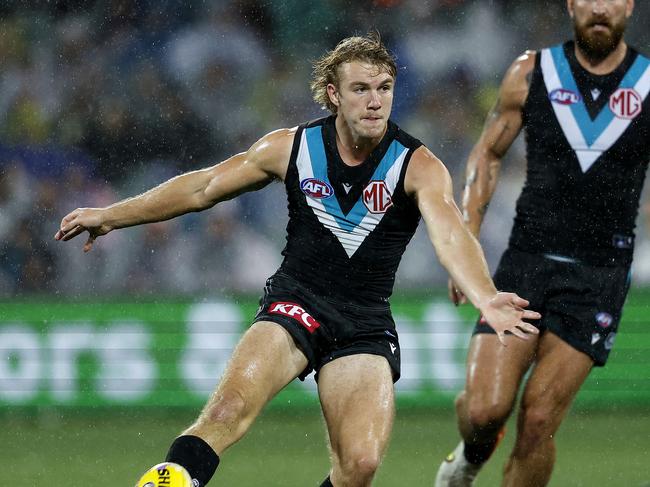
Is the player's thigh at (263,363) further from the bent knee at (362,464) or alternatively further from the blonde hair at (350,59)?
the blonde hair at (350,59)

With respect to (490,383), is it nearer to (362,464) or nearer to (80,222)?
(362,464)

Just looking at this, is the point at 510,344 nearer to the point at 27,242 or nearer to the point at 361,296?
the point at 361,296

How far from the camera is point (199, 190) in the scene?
550cm

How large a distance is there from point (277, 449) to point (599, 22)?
3781 mm

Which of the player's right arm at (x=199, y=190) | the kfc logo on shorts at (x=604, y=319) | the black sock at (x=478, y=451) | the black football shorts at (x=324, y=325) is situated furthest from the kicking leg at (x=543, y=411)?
the player's right arm at (x=199, y=190)

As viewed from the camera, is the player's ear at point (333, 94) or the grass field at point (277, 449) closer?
the player's ear at point (333, 94)

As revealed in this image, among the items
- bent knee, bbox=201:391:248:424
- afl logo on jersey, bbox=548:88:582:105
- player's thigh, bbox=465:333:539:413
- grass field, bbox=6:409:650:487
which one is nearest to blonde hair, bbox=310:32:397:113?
afl logo on jersey, bbox=548:88:582:105

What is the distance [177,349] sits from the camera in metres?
9.52

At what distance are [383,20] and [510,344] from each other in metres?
5.87

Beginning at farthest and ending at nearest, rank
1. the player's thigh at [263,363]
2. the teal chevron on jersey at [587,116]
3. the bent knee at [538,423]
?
the teal chevron on jersey at [587,116] → the bent knee at [538,423] → the player's thigh at [263,363]

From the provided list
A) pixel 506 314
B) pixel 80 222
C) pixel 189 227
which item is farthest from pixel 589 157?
pixel 189 227

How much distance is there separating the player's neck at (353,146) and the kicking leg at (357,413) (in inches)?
33.5

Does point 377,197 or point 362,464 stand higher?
point 377,197

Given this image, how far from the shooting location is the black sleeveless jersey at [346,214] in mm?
5406
